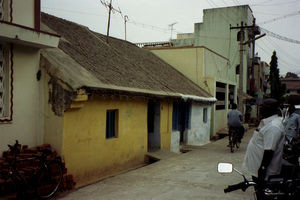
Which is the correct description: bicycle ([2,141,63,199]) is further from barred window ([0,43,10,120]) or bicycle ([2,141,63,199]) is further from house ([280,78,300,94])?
house ([280,78,300,94])

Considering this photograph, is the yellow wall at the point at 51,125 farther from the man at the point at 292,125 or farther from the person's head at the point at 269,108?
the man at the point at 292,125

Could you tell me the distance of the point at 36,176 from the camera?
21.7ft

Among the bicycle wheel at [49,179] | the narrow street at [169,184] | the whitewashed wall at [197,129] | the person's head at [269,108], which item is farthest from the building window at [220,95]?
the person's head at [269,108]

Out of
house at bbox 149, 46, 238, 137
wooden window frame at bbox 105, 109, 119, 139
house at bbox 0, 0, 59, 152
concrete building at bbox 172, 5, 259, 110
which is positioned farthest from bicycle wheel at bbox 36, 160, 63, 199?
concrete building at bbox 172, 5, 259, 110

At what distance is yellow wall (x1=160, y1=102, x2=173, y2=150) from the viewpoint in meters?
14.1

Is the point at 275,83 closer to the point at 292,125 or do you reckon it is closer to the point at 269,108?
the point at 292,125

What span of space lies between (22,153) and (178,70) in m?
15.4

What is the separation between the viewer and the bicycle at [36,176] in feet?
20.8

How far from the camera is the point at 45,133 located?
8.44 m

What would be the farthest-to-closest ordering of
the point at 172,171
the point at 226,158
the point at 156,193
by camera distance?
the point at 226,158
the point at 172,171
the point at 156,193

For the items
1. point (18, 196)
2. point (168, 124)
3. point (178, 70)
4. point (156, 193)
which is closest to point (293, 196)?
point (156, 193)

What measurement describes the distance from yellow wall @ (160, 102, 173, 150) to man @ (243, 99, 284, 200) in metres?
9.73

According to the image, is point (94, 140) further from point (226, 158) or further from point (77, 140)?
point (226, 158)

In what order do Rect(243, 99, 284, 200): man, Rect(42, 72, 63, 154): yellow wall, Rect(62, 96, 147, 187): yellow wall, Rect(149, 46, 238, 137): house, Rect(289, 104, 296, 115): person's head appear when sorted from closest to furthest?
Rect(243, 99, 284, 200): man, Rect(42, 72, 63, 154): yellow wall, Rect(62, 96, 147, 187): yellow wall, Rect(289, 104, 296, 115): person's head, Rect(149, 46, 238, 137): house
